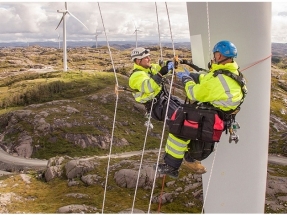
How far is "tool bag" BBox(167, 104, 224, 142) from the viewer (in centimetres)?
679

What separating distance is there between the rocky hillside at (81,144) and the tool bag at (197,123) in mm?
41785

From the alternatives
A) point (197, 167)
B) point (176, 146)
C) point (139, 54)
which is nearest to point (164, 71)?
point (139, 54)

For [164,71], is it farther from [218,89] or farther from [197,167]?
[197,167]

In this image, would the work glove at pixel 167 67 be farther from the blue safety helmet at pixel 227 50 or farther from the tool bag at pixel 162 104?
the blue safety helmet at pixel 227 50

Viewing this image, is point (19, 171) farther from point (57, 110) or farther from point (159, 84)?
point (159, 84)

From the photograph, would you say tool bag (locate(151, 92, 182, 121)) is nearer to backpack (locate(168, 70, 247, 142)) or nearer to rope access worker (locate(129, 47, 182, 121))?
rope access worker (locate(129, 47, 182, 121))

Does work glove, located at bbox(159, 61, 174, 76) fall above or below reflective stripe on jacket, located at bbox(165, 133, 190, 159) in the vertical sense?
above

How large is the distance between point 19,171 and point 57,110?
82.6 feet

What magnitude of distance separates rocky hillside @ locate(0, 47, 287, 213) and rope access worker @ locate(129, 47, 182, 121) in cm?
4074

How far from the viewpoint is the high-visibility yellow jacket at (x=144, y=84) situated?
305 inches

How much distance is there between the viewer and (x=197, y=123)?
22.7 feet

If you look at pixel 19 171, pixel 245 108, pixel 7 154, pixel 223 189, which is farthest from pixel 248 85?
pixel 7 154

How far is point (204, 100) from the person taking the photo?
6.70 metres

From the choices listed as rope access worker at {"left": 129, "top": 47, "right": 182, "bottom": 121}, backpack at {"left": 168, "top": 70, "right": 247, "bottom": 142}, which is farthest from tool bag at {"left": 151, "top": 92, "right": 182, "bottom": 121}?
backpack at {"left": 168, "top": 70, "right": 247, "bottom": 142}
